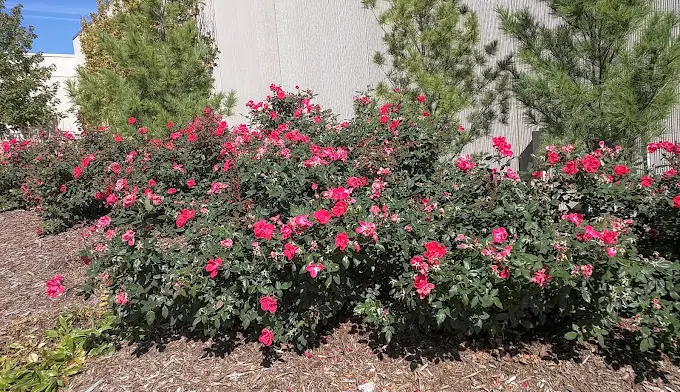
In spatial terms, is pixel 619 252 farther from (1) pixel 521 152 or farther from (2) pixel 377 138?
(1) pixel 521 152

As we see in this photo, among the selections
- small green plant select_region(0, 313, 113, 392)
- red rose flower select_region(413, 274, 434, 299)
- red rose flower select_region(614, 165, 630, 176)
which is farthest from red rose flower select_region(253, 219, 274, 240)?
red rose flower select_region(614, 165, 630, 176)

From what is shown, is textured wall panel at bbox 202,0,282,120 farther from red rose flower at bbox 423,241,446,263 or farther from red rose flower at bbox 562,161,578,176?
red rose flower at bbox 423,241,446,263

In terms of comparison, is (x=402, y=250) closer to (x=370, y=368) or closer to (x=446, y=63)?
(x=370, y=368)

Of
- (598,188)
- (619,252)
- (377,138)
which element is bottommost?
(619,252)

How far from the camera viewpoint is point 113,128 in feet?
24.8

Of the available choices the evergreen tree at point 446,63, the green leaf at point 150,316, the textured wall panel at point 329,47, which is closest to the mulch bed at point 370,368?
the green leaf at point 150,316

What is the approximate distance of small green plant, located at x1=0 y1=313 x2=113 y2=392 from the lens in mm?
2875

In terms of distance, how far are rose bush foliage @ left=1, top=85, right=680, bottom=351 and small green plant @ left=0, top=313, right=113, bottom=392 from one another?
0.28 meters

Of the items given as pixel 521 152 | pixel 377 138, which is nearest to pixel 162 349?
pixel 377 138

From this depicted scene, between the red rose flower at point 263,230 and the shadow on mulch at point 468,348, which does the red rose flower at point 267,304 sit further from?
the shadow on mulch at point 468,348

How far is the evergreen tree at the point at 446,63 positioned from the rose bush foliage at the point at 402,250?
2693 mm

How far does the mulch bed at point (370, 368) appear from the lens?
2.57 meters

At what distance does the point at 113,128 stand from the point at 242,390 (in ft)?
19.6

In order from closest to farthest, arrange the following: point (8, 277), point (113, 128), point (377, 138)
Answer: point (377, 138) → point (8, 277) → point (113, 128)
